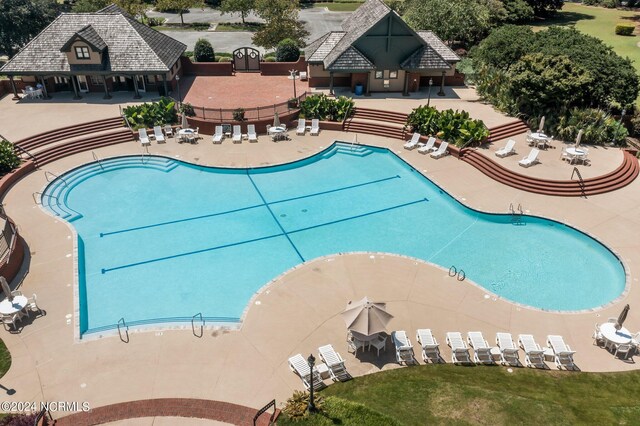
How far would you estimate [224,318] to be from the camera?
20.3 metres

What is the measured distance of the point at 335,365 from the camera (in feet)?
56.7

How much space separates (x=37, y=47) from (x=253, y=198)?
25704 mm

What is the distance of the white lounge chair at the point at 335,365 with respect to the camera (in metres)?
17.2

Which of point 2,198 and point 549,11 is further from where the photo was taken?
point 549,11

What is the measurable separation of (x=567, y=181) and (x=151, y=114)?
29450mm

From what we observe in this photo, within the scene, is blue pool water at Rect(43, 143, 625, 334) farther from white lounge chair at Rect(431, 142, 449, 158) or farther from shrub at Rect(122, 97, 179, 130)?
Result: shrub at Rect(122, 97, 179, 130)

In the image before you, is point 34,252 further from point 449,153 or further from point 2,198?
Result: point 449,153

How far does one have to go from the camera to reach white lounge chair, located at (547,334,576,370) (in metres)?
17.6

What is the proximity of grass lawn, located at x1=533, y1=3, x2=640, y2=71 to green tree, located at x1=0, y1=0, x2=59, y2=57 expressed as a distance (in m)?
64.8

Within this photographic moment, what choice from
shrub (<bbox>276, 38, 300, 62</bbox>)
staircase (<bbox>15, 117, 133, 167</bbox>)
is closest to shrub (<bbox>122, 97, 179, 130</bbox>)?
staircase (<bbox>15, 117, 133, 167</bbox>)

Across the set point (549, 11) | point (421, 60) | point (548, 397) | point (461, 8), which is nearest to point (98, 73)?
point (421, 60)

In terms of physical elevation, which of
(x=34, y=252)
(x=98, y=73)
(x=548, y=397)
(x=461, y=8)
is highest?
(x=461, y=8)

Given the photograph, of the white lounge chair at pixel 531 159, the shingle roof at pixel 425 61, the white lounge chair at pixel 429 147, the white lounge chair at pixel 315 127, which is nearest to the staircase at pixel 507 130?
the white lounge chair at pixel 531 159

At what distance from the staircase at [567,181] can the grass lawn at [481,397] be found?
13758 mm
